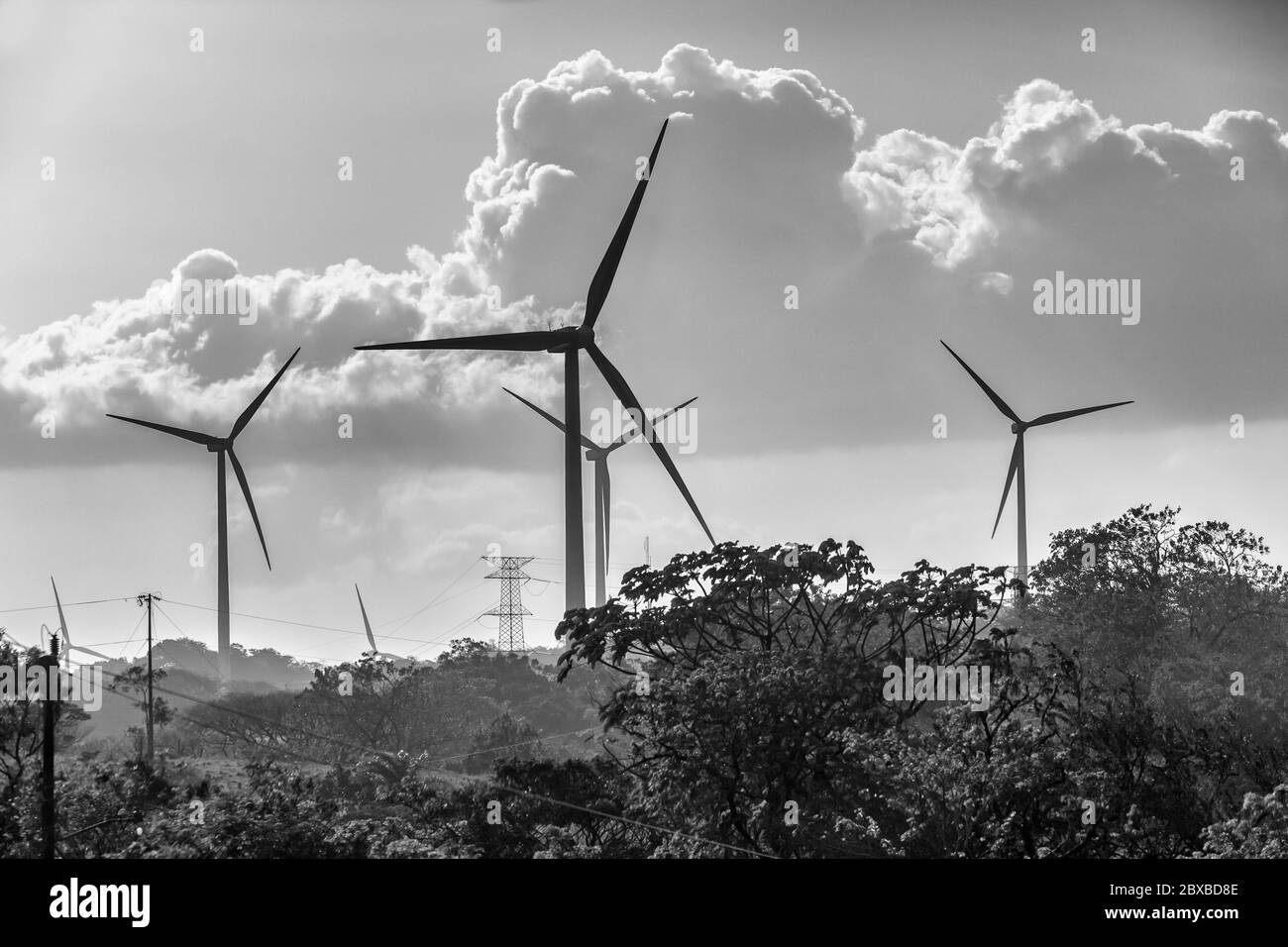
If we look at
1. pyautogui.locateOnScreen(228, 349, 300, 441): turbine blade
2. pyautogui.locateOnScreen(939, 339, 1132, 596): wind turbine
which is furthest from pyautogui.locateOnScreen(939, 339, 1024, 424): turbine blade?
pyautogui.locateOnScreen(228, 349, 300, 441): turbine blade

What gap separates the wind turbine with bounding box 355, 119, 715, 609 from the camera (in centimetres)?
7069

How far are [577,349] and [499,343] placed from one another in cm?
625

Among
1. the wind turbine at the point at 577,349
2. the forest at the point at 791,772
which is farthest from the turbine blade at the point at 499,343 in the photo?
the forest at the point at 791,772

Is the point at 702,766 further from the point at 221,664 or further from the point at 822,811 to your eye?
the point at 221,664

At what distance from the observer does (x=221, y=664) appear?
173 metres

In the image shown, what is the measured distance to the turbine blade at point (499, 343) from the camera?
238 ft

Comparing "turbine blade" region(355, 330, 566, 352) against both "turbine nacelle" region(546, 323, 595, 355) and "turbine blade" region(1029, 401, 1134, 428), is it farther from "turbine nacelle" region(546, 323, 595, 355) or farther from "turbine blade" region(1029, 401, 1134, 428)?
"turbine blade" region(1029, 401, 1134, 428)

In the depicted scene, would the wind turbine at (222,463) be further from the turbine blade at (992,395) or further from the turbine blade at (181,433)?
the turbine blade at (992,395)
